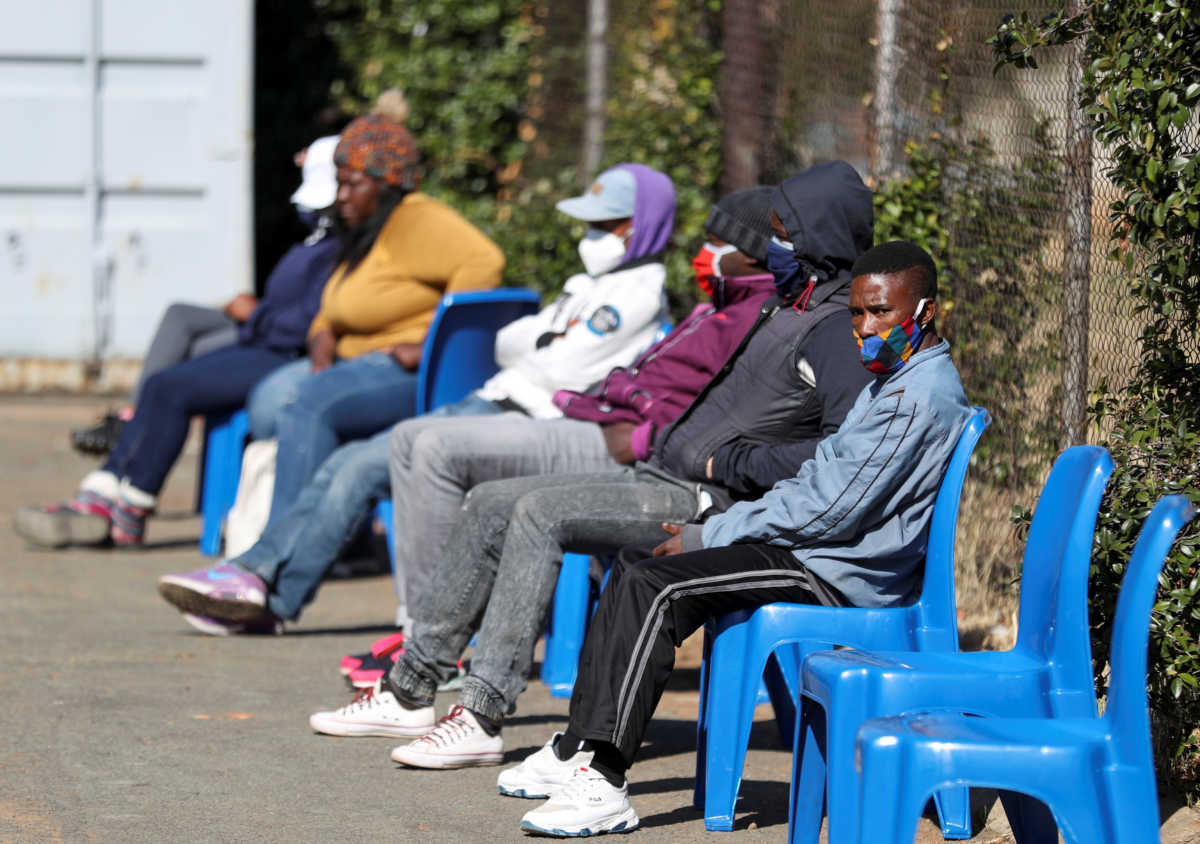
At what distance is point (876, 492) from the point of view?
366 cm

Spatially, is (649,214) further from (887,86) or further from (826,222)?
(826,222)

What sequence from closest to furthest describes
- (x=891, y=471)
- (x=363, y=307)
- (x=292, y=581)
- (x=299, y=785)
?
1. (x=891, y=471)
2. (x=299, y=785)
3. (x=292, y=581)
4. (x=363, y=307)

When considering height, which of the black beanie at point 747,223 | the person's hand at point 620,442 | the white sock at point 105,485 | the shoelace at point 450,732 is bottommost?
the shoelace at point 450,732

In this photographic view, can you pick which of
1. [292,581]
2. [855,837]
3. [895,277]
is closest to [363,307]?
[292,581]

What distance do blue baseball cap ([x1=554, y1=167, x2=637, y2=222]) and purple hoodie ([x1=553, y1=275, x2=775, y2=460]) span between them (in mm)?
534

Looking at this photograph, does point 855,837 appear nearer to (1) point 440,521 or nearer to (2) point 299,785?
(2) point 299,785

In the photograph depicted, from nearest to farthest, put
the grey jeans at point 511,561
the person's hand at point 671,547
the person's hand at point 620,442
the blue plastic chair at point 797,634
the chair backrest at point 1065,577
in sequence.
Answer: the chair backrest at point 1065,577 → the blue plastic chair at point 797,634 → the person's hand at point 671,547 → the grey jeans at point 511,561 → the person's hand at point 620,442

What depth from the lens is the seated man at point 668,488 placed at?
4.20m

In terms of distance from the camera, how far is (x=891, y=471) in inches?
144

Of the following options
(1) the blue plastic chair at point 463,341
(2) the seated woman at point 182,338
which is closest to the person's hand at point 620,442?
(1) the blue plastic chair at point 463,341

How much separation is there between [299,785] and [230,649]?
5.09ft

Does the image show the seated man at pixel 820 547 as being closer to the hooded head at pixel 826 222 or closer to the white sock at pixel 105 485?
the hooded head at pixel 826 222

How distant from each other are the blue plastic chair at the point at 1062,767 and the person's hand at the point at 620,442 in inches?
80.3

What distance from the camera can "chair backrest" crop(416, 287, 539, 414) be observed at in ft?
19.6
